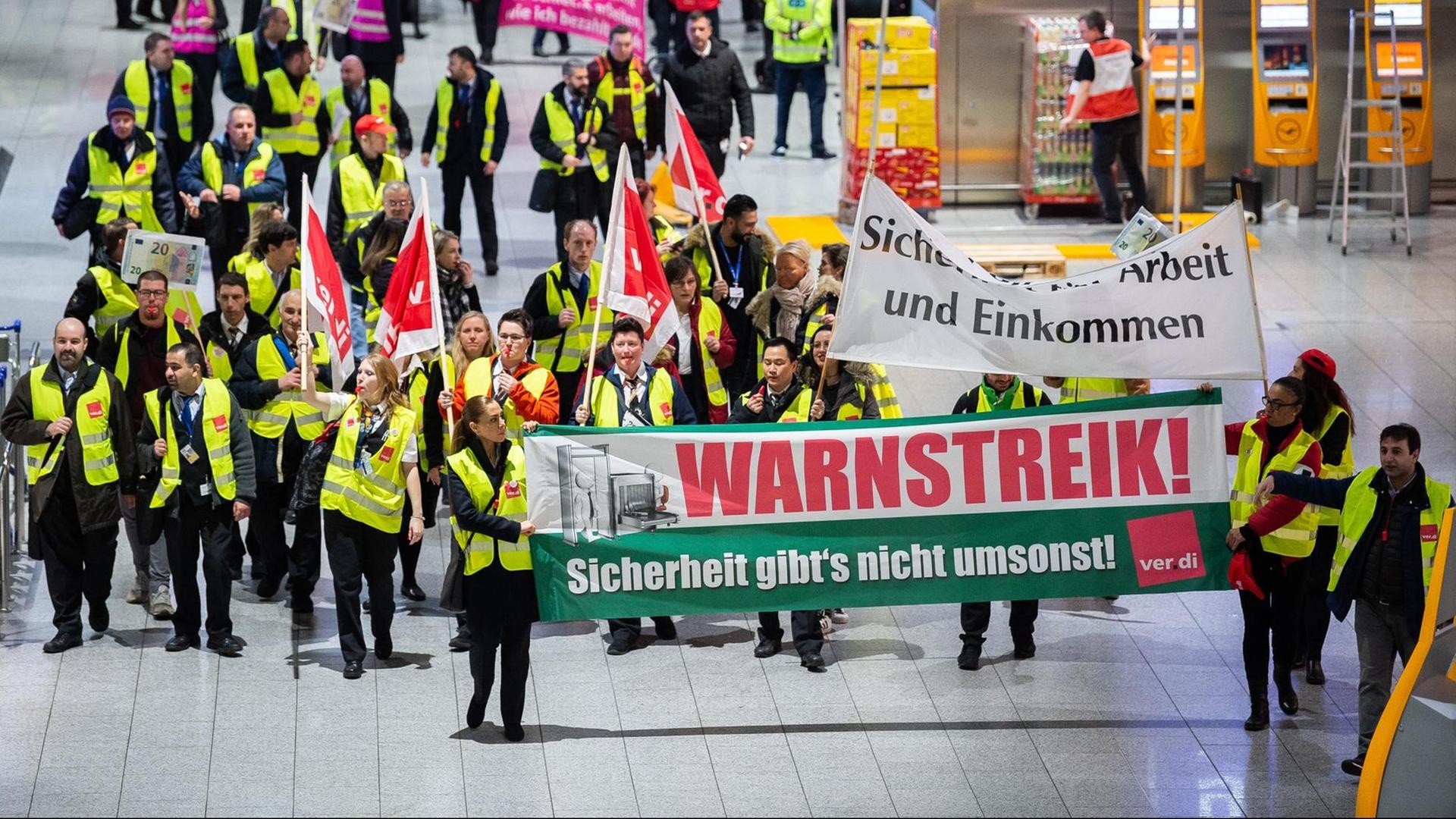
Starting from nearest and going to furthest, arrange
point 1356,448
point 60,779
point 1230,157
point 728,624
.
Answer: point 60,779
point 728,624
point 1356,448
point 1230,157

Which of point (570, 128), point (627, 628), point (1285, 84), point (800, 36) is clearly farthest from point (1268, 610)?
point (800, 36)

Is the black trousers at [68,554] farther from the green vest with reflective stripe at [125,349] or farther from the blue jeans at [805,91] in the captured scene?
the blue jeans at [805,91]

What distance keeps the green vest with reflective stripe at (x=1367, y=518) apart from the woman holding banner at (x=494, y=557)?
3742mm

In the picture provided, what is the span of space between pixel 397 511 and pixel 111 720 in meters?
1.73

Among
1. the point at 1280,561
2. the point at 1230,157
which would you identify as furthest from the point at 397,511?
the point at 1230,157

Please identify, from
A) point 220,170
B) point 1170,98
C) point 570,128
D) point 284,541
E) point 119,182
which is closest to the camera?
point 284,541

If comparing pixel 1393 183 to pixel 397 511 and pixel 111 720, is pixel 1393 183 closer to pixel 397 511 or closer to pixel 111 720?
pixel 397 511

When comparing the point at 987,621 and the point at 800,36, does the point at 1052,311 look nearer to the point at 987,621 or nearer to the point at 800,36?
the point at 987,621

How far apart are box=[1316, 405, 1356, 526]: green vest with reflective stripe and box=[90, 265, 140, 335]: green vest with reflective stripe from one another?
7247 millimetres

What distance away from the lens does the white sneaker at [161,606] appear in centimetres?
1122

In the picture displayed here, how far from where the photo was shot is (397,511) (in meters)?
10.5

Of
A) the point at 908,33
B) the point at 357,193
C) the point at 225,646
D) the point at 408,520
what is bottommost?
the point at 225,646

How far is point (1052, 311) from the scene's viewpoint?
32.8 feet

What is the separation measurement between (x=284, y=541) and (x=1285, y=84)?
13.1 m
